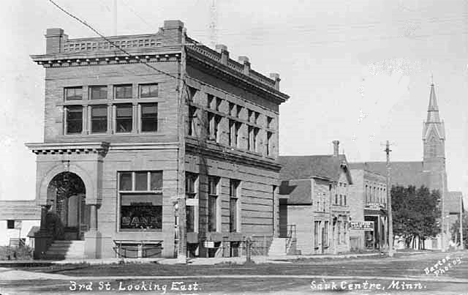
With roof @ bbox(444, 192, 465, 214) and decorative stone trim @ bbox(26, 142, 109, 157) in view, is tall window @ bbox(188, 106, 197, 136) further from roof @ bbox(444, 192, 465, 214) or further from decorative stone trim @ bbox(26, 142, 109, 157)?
roof @ bbox(444, 192, 465, 214)

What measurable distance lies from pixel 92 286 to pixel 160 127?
1952 cm

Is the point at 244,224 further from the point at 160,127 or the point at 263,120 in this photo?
the point at 160,127

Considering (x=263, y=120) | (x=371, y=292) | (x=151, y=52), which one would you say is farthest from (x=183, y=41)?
(x=371, y=292)

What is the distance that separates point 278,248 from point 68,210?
17.3m

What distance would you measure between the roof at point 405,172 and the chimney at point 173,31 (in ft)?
374

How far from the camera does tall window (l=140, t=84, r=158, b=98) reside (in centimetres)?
4012

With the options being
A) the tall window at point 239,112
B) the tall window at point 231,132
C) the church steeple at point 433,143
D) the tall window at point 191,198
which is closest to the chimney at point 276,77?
the tall window at point 239,112

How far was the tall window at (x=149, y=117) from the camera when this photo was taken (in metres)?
40.2

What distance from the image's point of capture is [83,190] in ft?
135

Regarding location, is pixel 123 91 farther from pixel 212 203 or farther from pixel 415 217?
pixel 415 217

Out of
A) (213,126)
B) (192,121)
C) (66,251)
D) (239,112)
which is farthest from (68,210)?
(239,112)

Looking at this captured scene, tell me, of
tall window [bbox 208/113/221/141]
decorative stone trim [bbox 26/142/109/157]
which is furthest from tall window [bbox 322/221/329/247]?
decorative stone trim [bbox 26/142/109/157]

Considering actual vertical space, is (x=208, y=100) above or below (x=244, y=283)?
above

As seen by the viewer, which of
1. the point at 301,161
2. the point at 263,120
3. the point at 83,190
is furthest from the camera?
the point at 301,161
